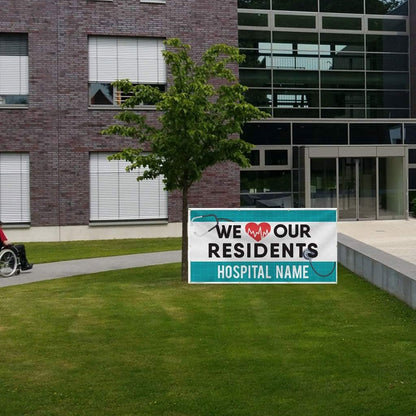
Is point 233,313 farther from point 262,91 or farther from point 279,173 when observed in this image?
point 262,91

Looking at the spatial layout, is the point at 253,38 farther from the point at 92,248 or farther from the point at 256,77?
the point at 92,248

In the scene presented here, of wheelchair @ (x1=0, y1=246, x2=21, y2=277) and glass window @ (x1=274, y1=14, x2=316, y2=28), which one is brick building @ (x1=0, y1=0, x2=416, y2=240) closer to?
glass window @ (x1=274, y1=14, x2=316, y2=28)

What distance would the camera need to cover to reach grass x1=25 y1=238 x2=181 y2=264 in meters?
19.4

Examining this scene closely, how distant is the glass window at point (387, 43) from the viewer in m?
34.5

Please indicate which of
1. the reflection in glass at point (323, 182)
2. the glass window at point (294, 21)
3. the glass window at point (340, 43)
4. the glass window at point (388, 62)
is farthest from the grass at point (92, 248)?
the glass window at point (388, 62)

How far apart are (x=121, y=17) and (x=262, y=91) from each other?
33.3ft

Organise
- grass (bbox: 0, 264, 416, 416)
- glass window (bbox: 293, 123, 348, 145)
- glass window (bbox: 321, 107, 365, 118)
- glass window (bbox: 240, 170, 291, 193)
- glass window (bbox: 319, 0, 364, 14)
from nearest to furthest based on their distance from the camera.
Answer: grass (bbox: 0, 264, 416, 416), glass window (bbox: 240, 170, 291, 193), glass window (bbox: 293, 123, 348, 145), glass window (bbox: 321, 107, 365, 118), glass window (bbox: 319, 0, 364, 14)

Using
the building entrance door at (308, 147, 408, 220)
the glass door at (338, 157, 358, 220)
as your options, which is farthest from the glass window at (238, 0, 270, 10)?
the glass door at (338, 157, 358, 220)

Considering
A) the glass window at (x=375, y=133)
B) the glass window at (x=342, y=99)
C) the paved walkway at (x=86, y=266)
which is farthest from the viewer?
the glass window at (x=342, y=99)

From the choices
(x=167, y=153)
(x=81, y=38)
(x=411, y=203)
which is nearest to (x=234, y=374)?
(x=167, y=153)

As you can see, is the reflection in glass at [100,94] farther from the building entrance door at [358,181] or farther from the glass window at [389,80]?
the glass window at [389,80]

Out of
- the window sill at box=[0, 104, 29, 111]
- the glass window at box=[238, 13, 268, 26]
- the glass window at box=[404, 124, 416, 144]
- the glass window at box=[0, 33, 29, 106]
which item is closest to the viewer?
the window sill at box=[0, 104, 29, 111]

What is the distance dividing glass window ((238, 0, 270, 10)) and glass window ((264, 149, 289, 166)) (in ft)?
23.9

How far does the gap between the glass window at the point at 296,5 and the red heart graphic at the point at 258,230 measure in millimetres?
22671
